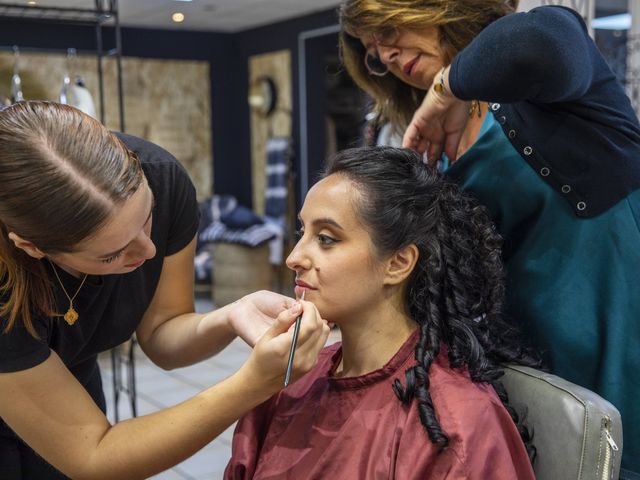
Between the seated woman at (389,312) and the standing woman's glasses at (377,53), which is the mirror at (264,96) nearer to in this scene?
the standing woman's glasses at (377,53)

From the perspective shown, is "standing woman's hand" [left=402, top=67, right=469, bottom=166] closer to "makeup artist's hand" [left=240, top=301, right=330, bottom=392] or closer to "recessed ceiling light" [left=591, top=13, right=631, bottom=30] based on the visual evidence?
"makeup artist's hand" [left=240, top=301, right=330, bottom=392]

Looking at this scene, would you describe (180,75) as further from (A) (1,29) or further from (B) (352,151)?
(B) (352,151)

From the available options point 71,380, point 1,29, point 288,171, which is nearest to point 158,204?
point 71,380

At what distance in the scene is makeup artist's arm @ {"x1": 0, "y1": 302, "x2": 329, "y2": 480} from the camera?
118 cm

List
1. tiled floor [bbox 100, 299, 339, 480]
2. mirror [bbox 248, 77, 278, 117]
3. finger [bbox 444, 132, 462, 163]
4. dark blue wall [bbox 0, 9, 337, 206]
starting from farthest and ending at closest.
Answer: mirror [bbox 248, 77, 278, 117] → dark blue wall [bbox 0, 9, 337, 206] → tiled floor [bbox 100, 299, 339, 480] → finger [bbox 444, 132, 462, 163]

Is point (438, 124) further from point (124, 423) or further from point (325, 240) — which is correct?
point (124, 423)

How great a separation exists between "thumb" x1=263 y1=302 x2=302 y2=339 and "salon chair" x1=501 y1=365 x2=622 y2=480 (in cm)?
45

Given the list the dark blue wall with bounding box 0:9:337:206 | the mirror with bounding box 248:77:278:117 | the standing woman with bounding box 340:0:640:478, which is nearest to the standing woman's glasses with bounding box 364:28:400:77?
the standing woman with bounding box 340:0:640:478

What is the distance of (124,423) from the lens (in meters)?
1.27

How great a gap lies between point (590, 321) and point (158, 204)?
82 cm

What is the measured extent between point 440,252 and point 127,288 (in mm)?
605

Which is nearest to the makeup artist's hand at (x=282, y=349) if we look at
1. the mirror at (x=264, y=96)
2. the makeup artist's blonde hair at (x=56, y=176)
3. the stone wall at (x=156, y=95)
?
the makeup artist's blonde hair at (x=56, y=176)

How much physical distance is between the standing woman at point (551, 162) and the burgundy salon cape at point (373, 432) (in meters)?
0.20

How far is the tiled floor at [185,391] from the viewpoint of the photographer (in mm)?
3365
